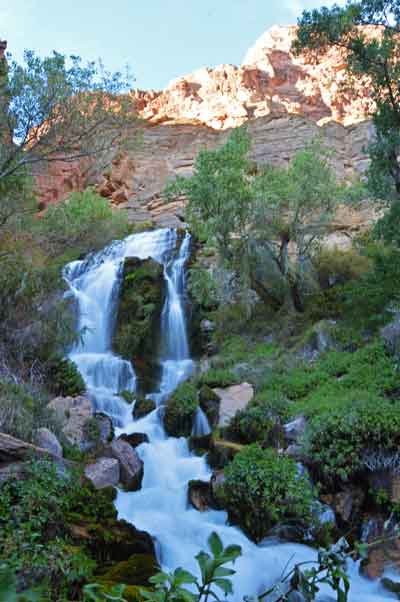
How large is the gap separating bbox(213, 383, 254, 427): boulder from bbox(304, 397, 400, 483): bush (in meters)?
2.49

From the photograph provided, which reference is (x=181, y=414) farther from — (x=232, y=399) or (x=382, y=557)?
(x=382, y=557)

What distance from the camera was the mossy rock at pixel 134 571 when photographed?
207 inches

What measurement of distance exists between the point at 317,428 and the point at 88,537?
4101 mm

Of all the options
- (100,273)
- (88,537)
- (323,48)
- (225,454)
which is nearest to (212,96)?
(100,273)

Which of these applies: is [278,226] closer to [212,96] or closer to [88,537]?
[88,537]

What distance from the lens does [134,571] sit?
18.0 feet

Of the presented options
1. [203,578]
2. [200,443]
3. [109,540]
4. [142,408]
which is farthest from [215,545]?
[142,408]

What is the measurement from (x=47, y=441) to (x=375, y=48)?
11.3m

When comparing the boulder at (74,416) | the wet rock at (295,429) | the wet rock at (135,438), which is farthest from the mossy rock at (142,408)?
the wet rock at (295,429)

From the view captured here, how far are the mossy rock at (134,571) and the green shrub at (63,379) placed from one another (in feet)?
19.4

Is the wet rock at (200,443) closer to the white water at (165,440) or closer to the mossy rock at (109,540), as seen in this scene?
the white water at (165,440)

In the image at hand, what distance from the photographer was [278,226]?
1503cm

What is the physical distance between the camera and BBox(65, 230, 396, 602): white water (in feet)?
20.9

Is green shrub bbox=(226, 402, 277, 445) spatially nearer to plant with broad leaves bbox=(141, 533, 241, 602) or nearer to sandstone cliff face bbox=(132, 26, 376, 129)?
plant with broad leaves bbox=(141, 533, 241, 602)
